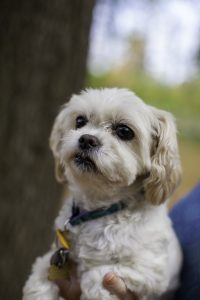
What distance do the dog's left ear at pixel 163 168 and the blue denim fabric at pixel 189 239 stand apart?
0.32m

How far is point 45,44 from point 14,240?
4.63 ft

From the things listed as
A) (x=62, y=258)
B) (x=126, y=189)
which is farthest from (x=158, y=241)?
(x=62, y=258)

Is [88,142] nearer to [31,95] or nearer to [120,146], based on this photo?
[120,146]

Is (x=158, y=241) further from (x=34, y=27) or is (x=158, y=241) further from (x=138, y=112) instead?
(x=34, y=27)

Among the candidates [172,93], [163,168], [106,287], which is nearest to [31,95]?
[163,168]

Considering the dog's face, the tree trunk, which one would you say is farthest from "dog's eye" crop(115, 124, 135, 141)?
the tree trunk

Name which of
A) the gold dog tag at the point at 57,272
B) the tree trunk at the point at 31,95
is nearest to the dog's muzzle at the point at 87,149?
the gold dog tag at the point at 57,272

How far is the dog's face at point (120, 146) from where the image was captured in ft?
7.67

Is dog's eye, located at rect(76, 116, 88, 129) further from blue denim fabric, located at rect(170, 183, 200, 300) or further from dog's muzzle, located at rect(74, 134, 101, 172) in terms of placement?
blue denim fabric, located at rect(170, 183, 200, 300)

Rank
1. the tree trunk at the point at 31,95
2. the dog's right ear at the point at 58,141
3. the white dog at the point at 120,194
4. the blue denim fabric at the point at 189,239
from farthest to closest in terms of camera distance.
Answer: the tree trunk at the point at 31,95 → the dog's right ear at the point at 58,141 → the blue denim fabric at the point at 189,239 → the white dog at the point at 120,194

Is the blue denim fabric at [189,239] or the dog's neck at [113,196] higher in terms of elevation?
the dog's neck at [113,196]

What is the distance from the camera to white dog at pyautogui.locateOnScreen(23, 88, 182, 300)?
2.31m

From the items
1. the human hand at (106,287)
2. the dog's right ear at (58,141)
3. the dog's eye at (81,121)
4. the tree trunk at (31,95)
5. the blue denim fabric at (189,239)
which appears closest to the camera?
the human hand at (106,287)

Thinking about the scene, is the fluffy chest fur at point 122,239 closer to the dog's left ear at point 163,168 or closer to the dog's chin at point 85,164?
the dog's left ear at point 163,168
